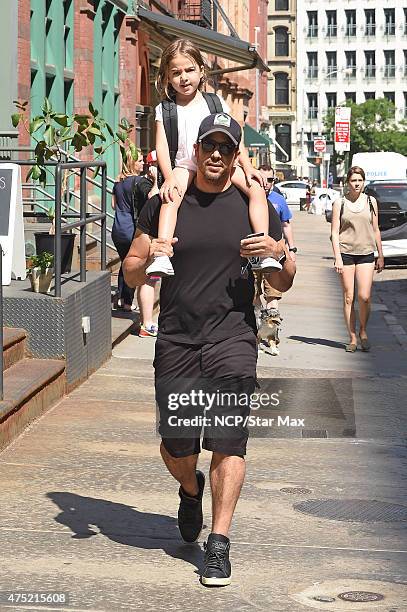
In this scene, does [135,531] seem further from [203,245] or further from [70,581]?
[203,245]

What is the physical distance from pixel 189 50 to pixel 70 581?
2.44 meters

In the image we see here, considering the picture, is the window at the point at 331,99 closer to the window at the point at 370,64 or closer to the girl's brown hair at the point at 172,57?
the window at the point at 370,64

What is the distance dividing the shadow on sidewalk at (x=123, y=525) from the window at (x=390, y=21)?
140290 millimetres

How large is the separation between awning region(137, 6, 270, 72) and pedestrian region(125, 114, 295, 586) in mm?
25552

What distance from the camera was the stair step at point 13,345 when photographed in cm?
1030

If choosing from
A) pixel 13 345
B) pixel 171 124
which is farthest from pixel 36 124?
pixel 171 124

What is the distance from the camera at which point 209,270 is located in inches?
249

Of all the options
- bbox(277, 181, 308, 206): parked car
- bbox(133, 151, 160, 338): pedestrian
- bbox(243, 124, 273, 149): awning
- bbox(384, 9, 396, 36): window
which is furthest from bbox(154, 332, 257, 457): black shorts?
bbox(384, 9, 396, 36): window

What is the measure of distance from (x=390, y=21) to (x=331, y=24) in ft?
19.0

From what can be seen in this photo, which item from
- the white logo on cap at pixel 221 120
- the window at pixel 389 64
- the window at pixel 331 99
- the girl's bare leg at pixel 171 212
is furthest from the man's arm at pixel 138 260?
the window at pixel 389 64

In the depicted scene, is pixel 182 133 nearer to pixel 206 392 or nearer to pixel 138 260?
pixel 138 260

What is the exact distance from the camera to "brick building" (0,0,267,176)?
776 inches

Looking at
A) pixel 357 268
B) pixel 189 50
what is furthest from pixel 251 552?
pixel 357 268

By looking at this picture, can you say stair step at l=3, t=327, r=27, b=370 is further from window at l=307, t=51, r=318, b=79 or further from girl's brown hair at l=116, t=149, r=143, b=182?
window at l=307, t=51, r=318, b=79
